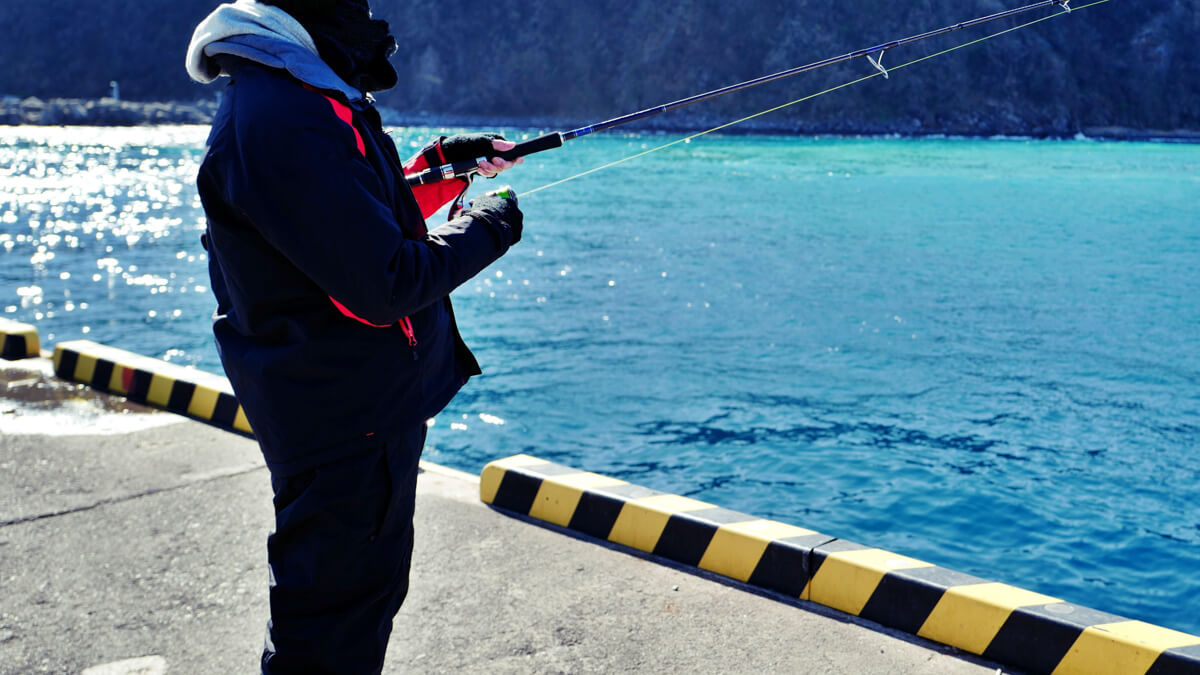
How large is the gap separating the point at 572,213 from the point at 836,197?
9.32m

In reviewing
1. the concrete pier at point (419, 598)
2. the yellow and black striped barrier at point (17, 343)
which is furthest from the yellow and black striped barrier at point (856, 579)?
the yellow and black striped barrier at point (17, 343)

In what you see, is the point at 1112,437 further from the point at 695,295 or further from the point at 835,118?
the point at 835,118

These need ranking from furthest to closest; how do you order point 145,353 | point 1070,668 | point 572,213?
point 572,213
point 145,353
point 1070,668

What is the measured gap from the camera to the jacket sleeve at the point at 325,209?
6.21ft

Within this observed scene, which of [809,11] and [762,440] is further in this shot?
[809,11]

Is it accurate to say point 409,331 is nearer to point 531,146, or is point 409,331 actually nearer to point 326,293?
point 326,293

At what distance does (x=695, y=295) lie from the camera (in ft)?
53.1

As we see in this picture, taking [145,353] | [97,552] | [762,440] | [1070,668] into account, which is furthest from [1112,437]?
[145,353]

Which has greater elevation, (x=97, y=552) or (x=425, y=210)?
(x=425, y=210)

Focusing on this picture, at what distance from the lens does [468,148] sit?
2607 millimetres

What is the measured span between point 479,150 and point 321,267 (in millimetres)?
A: 773

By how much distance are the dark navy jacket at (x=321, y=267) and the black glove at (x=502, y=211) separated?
10 mm

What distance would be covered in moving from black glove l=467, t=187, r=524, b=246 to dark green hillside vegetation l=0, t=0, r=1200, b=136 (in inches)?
3212

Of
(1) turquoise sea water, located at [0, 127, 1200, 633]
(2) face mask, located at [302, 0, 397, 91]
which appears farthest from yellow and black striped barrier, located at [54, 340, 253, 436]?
(2) face mask, located at [302, 0, 397, 91]
